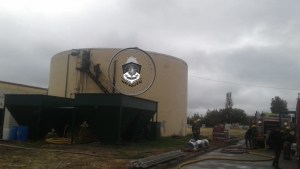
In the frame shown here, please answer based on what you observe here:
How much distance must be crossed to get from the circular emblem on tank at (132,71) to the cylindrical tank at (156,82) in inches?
39.2

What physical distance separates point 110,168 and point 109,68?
20069mm

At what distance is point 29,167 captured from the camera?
533 inches

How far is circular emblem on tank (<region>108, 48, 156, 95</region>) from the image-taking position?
29.5 metres

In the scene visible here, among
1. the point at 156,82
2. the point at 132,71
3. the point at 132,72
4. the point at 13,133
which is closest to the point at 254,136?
the point at 132,72

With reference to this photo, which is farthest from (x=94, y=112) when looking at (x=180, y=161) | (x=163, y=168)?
(x=163, y=168)

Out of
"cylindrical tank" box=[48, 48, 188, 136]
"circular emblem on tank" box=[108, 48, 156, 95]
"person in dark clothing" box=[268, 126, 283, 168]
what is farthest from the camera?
"cylindrical tank" box=[48, 48, 188, 136]

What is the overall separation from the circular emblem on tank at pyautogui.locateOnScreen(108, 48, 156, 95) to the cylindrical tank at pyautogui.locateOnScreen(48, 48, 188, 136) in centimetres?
100

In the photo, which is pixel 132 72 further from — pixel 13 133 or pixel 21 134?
pixel 13 133

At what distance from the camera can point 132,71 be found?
30625mm

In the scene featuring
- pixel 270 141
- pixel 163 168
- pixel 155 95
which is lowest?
pixel 163 168

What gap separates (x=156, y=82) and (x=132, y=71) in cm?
716

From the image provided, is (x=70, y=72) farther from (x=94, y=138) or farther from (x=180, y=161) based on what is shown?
(x=180, y=161)

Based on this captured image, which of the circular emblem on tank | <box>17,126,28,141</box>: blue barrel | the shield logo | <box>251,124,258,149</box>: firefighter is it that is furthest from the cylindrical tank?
<box>251,124,258,149</box>: firefighter

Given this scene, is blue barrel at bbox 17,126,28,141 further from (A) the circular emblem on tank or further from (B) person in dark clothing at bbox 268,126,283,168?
(B) person in dark clothing at bbox 268,126,283,168
